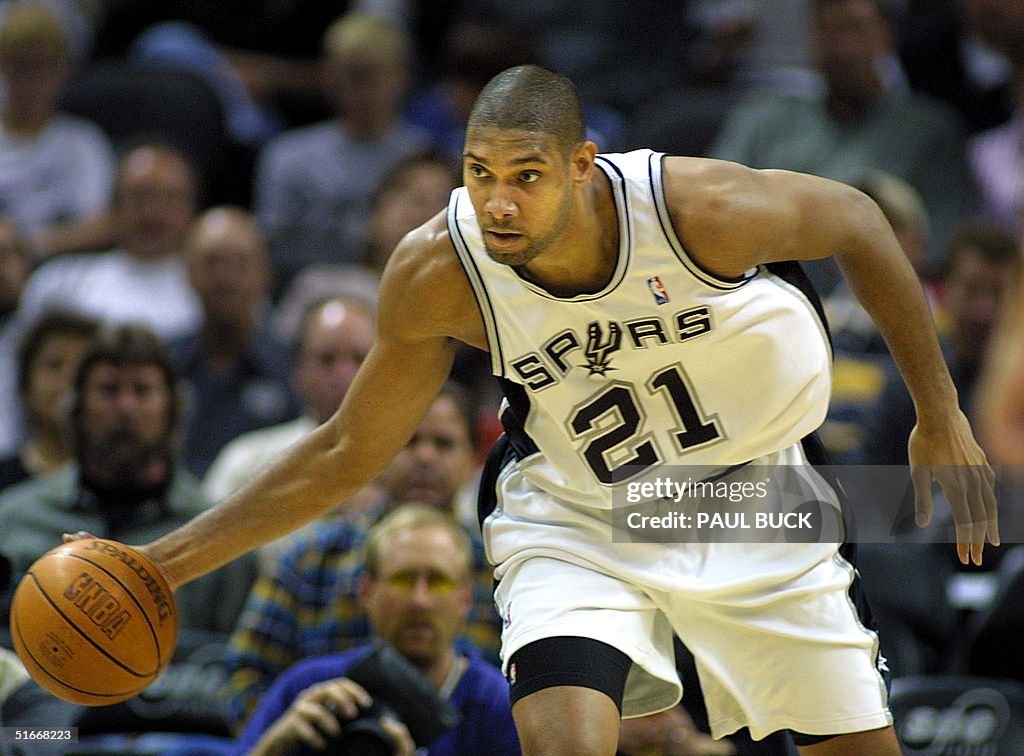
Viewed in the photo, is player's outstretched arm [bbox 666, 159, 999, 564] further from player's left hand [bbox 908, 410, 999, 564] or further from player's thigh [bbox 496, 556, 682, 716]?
player's thigh [bbox 496, 556, 682, 716]

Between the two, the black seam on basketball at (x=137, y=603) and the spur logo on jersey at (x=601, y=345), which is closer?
the spur logo on jersey at (x=601, y=345)

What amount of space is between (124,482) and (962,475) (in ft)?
11.9

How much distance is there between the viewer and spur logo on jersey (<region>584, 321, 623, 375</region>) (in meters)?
3.76

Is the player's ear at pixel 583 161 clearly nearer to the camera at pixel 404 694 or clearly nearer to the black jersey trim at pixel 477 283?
the black jersey trim at pixel 477 283

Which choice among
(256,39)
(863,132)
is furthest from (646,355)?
(256,39)

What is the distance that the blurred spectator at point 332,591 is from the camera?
5.41 metres

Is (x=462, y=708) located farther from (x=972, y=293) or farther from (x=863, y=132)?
(x=863, y=132)

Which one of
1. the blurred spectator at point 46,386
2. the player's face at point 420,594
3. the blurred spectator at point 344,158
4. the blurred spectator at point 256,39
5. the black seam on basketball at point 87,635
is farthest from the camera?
the blurred spectator at point 256,39

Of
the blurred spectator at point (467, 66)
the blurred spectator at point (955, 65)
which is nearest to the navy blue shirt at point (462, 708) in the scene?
the blurred spectator at point (467, 66)

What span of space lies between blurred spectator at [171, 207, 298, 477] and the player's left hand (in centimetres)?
430

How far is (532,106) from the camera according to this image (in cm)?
352

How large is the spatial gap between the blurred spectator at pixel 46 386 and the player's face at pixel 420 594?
7.84ft

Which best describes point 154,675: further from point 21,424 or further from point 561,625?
point 21,424

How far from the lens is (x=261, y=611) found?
550 centimetres
